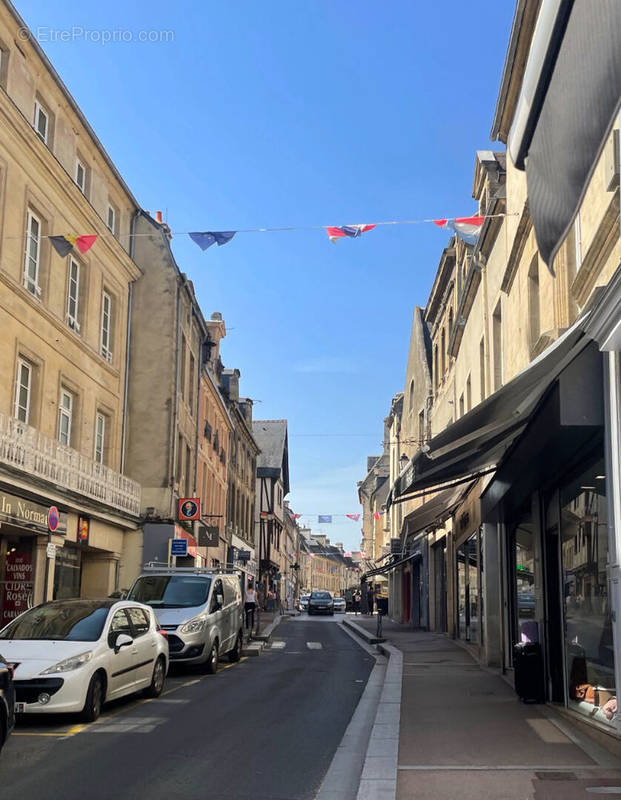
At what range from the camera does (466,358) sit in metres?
24.7

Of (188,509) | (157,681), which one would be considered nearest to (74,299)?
(188,509)

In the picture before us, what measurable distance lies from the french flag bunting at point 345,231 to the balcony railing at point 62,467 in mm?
7401

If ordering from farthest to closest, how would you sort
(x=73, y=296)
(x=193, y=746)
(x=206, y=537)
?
(x=206, y=537), (x=73, y=296), (x=193, y=746)

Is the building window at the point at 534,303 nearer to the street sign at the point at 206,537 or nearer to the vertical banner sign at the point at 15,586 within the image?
the vertical banner sign at the point at 15,586

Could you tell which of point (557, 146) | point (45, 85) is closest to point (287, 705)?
point (557, 146)

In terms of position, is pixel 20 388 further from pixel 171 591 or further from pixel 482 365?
pixel 482 365

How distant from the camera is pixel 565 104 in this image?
348 cm

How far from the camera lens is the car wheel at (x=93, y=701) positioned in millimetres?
10555

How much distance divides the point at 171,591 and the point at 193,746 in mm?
10042

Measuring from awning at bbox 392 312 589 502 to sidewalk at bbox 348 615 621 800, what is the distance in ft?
9.71

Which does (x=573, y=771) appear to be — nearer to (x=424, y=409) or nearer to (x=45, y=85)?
(x=45, y=85)

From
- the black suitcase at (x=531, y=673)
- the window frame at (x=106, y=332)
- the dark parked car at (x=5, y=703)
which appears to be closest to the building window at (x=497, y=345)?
the black suitcase at (x=531, y=673)

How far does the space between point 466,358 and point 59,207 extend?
11348 mm

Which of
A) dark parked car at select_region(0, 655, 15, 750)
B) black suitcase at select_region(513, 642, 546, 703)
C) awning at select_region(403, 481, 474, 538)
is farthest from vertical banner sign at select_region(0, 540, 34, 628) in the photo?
dark parked car at select_region(0, 655, 15, 750)
